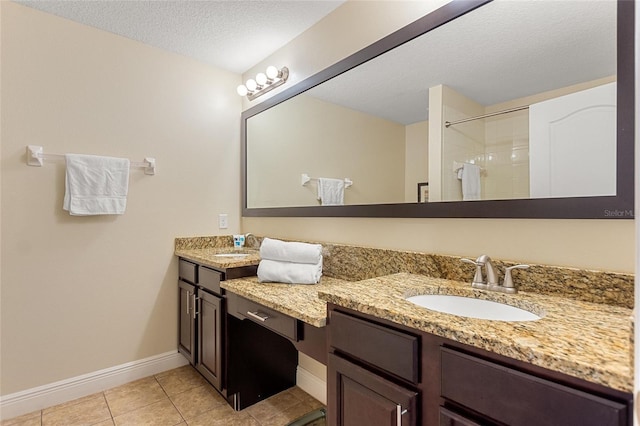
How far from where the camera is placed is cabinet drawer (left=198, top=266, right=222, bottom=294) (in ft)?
6.11

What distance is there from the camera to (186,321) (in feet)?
7.44

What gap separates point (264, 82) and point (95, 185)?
4.27ft

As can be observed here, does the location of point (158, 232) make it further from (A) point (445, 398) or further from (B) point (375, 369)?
(A) point (445, 398)

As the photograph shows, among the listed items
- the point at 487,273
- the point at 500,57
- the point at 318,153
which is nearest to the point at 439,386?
the point at 487,273

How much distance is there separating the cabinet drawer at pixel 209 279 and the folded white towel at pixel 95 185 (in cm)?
67

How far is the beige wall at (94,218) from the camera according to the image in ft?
6.05

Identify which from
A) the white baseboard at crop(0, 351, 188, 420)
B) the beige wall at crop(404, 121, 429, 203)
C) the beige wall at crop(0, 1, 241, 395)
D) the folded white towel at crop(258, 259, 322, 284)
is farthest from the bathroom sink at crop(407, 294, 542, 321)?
the white baseboard at crop(0, 351, 188, 420)

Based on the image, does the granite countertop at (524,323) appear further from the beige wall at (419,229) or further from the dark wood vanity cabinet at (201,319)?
the dark wood vanity cabinet at (201,319)

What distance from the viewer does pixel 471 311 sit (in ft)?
3.68

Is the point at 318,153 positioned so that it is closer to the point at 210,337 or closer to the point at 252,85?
the point at 252,85

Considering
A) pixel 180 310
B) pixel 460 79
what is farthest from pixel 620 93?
pixel 180 310

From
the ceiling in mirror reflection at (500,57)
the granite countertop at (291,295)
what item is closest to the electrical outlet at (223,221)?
the granite countertop at (291,295)

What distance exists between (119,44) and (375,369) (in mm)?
2524

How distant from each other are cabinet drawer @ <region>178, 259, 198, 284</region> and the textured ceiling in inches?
60.7
